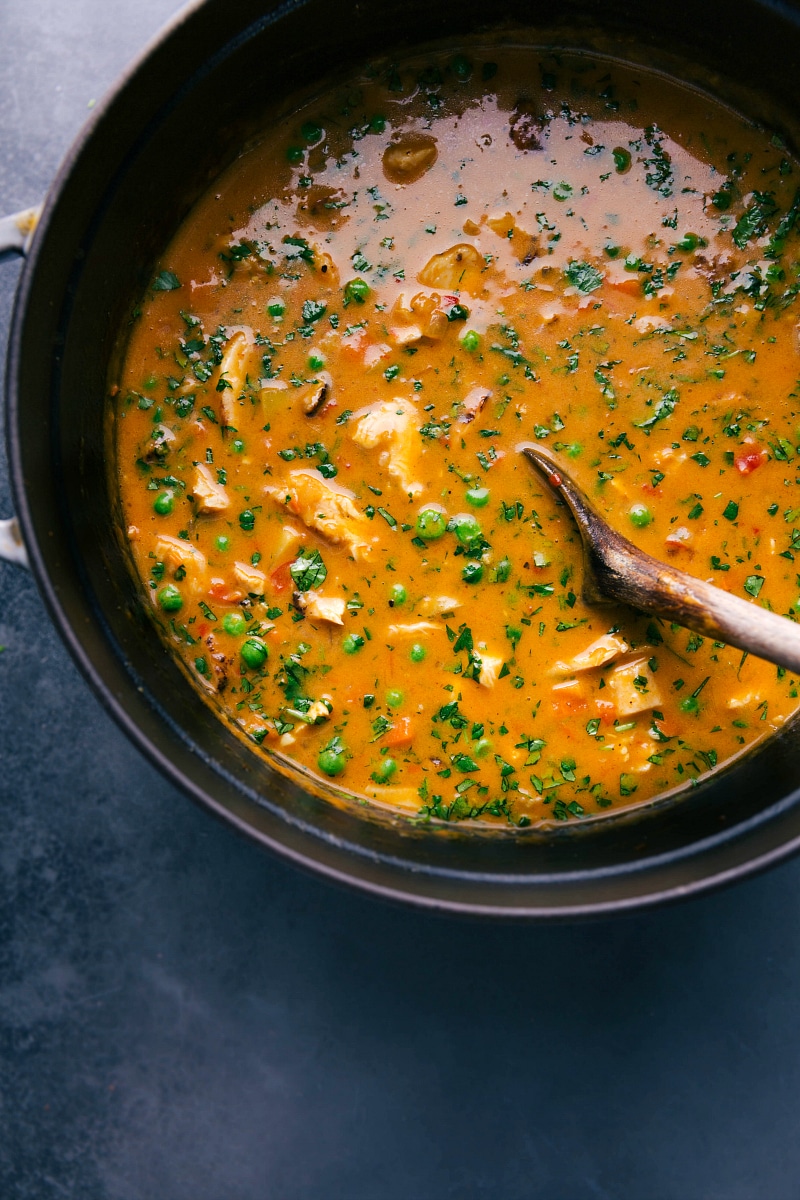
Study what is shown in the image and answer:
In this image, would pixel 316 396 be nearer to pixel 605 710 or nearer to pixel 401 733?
pixel 401 733

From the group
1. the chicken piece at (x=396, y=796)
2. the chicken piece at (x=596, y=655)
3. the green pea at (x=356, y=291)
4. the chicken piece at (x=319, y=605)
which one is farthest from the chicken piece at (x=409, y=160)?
the chicken piece at (x=396, y=796)

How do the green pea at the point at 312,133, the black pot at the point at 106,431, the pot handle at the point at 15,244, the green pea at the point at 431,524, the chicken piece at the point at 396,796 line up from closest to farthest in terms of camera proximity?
the pot handle at the point at 15,244
the black pot at the point at 106,431
the green pea at the point at 431,524
the chicken piece at the point at 396,796
the green pea at the point at 312,133

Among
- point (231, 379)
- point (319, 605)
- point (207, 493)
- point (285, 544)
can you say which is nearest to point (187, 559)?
point (207, 493)

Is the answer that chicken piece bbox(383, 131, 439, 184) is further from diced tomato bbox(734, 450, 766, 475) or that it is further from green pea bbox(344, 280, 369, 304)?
diced tomato bbox(734, 450, 766, 475)

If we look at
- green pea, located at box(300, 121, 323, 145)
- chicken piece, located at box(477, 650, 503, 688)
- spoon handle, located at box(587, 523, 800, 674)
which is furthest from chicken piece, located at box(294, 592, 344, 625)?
green pea, located at box(300, 121, 323, 145)

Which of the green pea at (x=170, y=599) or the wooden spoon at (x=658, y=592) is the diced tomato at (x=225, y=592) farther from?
→ the wooden spoon at (x=658, y=592)

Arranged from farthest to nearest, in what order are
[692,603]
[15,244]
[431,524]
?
[431,524]
[692,603]
[15,244]
